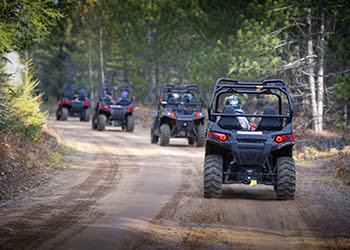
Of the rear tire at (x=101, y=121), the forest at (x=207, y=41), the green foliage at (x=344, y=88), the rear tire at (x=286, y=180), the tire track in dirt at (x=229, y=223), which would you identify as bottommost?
the tire track in dirt at (x=229, y=223)

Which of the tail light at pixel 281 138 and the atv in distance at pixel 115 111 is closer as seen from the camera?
the tail light at pixel 281 138

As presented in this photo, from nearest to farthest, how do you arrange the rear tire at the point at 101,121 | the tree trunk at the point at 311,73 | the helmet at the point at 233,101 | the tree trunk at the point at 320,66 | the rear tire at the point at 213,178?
the rear tire at the point at 213,178
the helmet at the point at 233,101
the tree trunk at the point at 320,66
the tree trunk at the point at 311,73
the rear tire at the point at 101,121

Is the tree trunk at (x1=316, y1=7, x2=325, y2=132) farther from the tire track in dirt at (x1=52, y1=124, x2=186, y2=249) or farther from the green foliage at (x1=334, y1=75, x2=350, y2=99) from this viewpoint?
the tire track in dirt at (x1=52, y1=124, x2=186, y2=249)

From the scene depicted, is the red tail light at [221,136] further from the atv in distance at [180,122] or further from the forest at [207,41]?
the atv in distance at [180,122]

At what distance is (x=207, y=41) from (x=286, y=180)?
21.5 metres

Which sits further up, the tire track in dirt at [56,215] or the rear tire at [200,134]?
the rear tire at [200,134]

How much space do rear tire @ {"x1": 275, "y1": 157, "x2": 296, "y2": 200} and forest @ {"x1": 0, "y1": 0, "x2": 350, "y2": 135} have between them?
4.95m

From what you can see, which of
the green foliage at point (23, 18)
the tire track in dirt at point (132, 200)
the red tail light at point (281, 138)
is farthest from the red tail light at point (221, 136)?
the green foliage at point (23, 18)

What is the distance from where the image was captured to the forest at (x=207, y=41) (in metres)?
13.2

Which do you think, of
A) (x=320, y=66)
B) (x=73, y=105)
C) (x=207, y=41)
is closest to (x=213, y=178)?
(x=320, y=66)

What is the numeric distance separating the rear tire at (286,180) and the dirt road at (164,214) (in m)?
0.18

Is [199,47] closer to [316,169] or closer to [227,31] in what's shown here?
[227,31]

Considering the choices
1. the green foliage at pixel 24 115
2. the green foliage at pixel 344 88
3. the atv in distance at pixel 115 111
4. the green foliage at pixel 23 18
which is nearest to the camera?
the green foliage at pixel 23 18

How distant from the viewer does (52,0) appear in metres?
9.38
